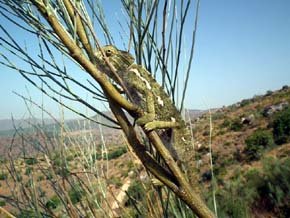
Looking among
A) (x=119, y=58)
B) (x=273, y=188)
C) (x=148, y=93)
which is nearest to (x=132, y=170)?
(x=148, y=93)

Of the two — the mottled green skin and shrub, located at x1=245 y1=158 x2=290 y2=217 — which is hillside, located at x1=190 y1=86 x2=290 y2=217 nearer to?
shrub, located at x1=245 y1=158 x2=290 y2=217

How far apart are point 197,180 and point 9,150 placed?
48.6 inches

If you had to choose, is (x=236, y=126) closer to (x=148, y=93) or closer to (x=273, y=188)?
(x=273, y=188)

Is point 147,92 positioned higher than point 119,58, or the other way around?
point 119,58

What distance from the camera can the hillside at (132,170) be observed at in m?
2.23

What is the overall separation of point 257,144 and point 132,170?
79.1ft

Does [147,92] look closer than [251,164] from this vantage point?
Yes

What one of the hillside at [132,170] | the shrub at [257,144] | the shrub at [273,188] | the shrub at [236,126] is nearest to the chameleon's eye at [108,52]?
the hillside at [132,170]

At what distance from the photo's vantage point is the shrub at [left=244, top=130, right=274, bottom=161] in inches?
981

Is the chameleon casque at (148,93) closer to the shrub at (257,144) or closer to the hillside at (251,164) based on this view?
the hillside at (251,164)

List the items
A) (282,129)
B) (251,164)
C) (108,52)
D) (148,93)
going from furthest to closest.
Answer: (282,129) < (251,164) < (148,93) < (108,52)

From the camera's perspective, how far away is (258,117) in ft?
123

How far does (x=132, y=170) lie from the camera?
13.2 feet

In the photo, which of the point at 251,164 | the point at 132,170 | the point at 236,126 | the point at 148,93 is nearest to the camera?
the point at 148,93
